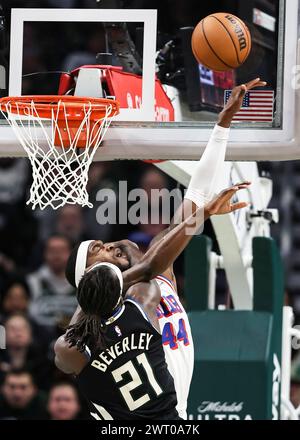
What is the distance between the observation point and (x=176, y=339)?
169 inches

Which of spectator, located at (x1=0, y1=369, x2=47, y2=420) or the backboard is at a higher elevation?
the backboard

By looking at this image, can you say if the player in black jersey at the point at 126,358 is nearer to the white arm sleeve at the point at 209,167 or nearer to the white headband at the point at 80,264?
the white headband at the point at 80,264

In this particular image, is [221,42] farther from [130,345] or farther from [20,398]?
[20,398]

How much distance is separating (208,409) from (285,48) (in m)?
2.06

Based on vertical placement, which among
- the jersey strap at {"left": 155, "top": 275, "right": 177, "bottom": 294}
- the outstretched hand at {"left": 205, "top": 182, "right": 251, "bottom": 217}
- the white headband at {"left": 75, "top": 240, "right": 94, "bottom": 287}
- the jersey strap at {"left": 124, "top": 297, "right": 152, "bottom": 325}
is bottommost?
the jersey strap at {"left": 124, "top": 297, "right": 152, "bottom": 325}

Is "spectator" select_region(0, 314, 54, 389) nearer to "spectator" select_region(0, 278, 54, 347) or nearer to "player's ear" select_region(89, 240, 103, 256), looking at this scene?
"spectator" select_region(0, 278, 54, 347)

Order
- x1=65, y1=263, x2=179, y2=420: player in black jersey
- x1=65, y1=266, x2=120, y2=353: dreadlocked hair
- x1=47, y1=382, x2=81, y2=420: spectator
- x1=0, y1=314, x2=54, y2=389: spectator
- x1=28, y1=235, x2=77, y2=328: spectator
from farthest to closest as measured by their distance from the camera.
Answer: x1=28, y1=235, x2=77, y2=328: spectator < x1=0, y1=314, x2=54, y2=389: spectator < x1=47, y1=382, x2=81, y2=420: spectator < x1=65, y1=263, x2=179, y2=420: player in black jersey < x1=65, y1=266, x2=120, y2=353: dreadlocked hair

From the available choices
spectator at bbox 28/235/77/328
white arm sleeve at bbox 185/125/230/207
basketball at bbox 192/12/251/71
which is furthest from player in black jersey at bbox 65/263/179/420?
spectator at bbox 28/235/77/328

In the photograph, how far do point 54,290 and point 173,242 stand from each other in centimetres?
367

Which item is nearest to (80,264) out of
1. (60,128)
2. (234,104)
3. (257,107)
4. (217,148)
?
(60,128)

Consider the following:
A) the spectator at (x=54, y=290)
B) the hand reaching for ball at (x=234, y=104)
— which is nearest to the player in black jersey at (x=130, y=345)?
the hand reaching for ball at (x=234, y=104)

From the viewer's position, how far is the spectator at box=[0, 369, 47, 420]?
704 centimetres

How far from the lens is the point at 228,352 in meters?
5.52
